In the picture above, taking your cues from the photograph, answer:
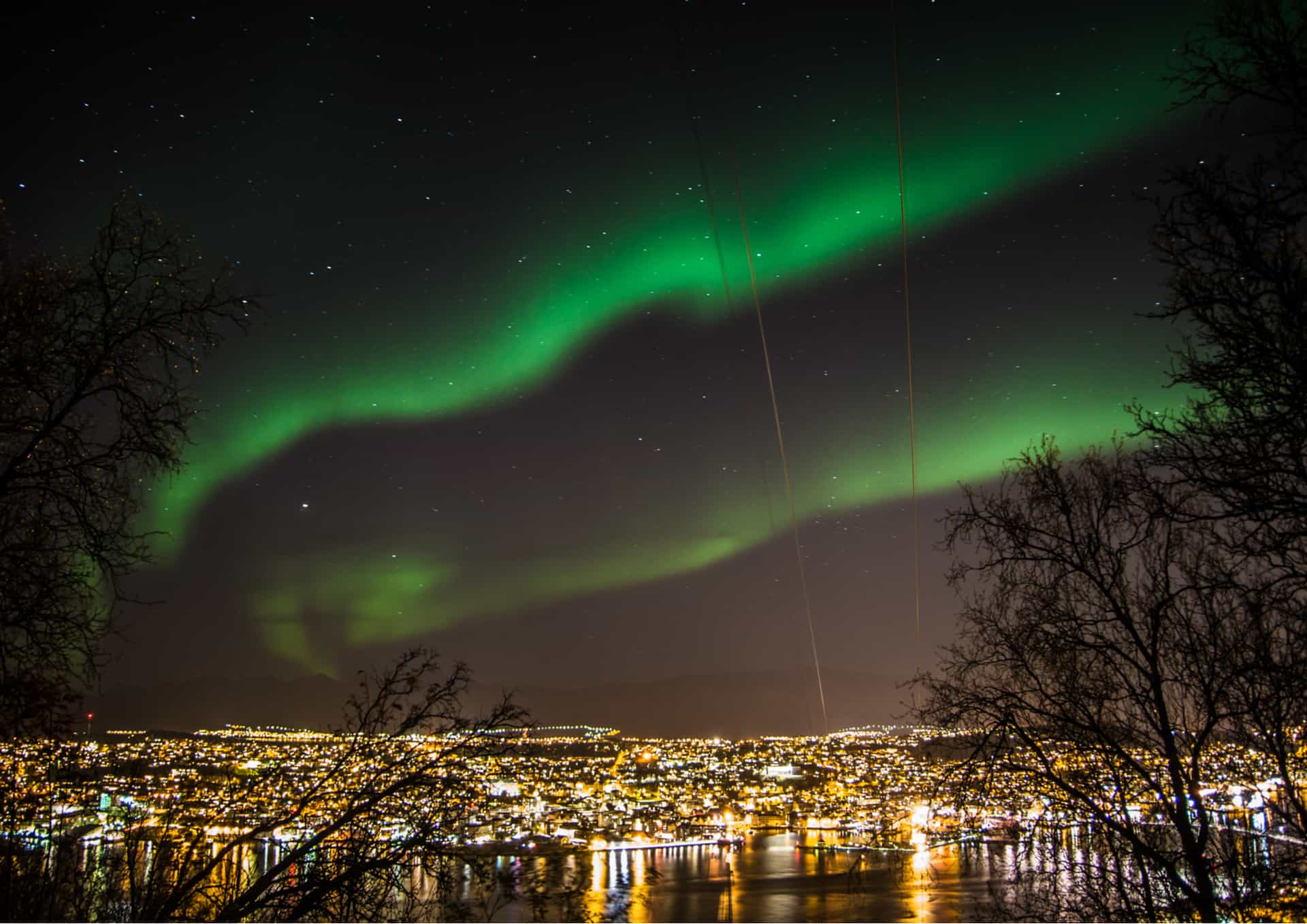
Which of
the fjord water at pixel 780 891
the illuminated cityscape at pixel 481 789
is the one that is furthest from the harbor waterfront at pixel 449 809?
the fjord water at pixel 780 891

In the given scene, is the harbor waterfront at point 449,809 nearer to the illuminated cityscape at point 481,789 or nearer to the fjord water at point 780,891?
the illuminated cityscape at point 481,789

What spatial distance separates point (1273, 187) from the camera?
15.0 feet

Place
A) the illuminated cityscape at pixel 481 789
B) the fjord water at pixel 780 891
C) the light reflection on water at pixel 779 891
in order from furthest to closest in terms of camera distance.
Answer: the light reflection on water at pixel 779 891
the fjord water at pixel 780 891
the illuminated cityscape at pixel 481 789

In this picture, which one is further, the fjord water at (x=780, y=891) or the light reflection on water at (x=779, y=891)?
the light reflection on water at (x=779, y=891)

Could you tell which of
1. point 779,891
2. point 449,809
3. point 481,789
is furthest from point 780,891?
point 449,809

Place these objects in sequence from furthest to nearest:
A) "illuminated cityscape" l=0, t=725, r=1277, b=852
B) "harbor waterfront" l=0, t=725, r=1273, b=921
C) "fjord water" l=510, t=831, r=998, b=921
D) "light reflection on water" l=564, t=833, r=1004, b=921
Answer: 1. "light reflection on water" l=564, t=833, r=1004, b=921
2. "fjord water" l=510, t=831, r=998, b=921
3. "illuminated cityscape" l=0, t=725, r=1277, b=852
4. "harbor waterfront" l=0, t=725, r=1273, b=921

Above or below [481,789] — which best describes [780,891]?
below

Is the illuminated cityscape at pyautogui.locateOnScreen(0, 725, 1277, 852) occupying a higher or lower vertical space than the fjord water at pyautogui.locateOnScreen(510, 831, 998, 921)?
higher

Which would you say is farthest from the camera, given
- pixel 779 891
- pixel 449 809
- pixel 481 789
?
pixel 779 891

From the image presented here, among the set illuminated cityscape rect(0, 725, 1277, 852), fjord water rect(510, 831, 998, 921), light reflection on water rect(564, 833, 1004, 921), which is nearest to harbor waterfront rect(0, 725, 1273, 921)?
illuminated cityscape rect(0, 725, 1277, 852)

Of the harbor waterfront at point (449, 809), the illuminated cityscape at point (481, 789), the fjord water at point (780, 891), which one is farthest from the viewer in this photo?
the fjord water at point (780, 891)

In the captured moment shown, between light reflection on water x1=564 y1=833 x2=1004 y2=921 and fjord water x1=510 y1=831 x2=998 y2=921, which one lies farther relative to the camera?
light reflection on water x1=564 y1=833 x2=1004 y2=921

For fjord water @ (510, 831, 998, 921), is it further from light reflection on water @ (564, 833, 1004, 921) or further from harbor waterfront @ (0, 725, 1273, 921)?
harbor waterfront @ (0, 725, 1273, 921)

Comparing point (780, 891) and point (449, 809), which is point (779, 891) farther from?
point (449, 809)
